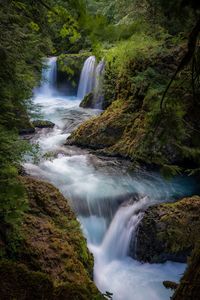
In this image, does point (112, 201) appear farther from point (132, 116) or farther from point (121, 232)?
point (132, 116)

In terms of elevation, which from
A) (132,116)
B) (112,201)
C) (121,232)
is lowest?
(121,232)

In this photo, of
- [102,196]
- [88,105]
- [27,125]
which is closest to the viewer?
[102,196]

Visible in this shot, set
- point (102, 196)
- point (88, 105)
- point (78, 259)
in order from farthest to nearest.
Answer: point (88, 105), point (102, 196), point (78, 259)

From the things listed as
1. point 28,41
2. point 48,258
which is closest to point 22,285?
point 48,258

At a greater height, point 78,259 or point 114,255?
point 78,259

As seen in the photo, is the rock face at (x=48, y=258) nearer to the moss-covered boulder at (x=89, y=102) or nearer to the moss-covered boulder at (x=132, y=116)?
the moss-covered boulder at (x=132, y=116)

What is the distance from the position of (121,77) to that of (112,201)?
628 cm

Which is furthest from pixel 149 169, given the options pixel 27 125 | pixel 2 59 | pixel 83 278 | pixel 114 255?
pixel 2 59

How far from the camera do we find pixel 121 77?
1341 cm

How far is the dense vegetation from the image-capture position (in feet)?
6.89

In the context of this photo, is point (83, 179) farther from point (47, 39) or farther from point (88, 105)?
point (88, 105)

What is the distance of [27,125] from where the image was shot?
13805 millimetres

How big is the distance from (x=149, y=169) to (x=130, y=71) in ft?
13.2

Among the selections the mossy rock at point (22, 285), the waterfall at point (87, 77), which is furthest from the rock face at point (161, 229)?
the waterfall at point (87, 77)
